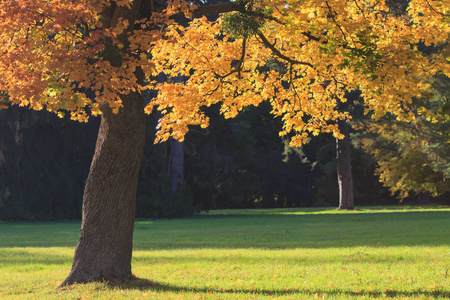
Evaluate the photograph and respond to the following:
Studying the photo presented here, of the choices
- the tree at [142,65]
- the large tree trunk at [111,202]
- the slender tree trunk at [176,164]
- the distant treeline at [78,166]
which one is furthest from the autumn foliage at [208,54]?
the slender tree trunk at [176,164]

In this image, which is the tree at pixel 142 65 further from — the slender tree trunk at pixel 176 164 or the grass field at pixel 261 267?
the slender tree trunk at pixel 176 164

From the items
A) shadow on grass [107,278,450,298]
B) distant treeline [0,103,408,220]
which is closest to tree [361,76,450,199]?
distant treeline [0,103,408,220]

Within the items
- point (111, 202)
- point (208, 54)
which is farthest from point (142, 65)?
point (208, 54)

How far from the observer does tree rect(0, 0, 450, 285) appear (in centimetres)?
708

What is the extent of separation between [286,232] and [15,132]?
52.9 ft

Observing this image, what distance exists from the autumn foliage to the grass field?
8.24 feet

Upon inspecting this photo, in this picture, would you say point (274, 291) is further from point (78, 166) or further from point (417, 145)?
point (78, 166)

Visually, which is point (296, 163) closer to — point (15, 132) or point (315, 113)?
point (15, 132)

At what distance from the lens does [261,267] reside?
10391 mm

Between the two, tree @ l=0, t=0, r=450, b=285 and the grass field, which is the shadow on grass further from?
tree @ l=0, t=0, r=450, b=285

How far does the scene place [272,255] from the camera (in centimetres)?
1234

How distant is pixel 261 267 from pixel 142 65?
15.8 ft

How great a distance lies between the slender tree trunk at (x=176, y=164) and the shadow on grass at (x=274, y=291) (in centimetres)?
2241

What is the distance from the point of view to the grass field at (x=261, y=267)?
7699 mm
